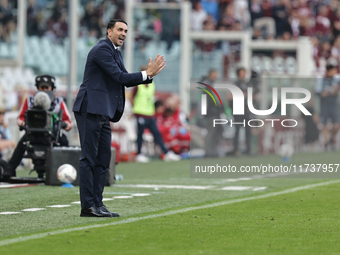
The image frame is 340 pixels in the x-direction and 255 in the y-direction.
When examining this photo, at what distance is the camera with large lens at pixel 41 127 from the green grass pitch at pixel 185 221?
732 millimetres

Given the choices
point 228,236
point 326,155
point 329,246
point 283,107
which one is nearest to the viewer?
point 329,246

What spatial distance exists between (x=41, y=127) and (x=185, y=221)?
4401 millimetres

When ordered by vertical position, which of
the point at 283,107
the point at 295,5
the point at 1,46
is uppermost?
Result: the point at 295,5

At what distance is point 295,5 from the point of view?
29.7m

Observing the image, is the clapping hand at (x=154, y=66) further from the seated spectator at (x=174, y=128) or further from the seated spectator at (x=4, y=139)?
the seated spectator at (x=174, y=128)

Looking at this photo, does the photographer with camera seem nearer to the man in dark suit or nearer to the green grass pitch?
the green grass pitch

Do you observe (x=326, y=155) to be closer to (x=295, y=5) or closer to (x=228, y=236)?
(x=228, y=236)

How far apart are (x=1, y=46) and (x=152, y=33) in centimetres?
514

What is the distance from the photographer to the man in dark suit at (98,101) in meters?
6.84

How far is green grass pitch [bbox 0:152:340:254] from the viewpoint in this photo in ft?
17.4

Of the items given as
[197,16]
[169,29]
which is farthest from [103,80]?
[197,16]

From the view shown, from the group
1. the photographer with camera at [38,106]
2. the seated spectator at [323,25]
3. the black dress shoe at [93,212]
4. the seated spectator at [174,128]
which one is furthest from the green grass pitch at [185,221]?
the seated spectator at [323,25]

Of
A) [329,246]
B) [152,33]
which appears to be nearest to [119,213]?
[329,246]

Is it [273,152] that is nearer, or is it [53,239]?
[53,239]
